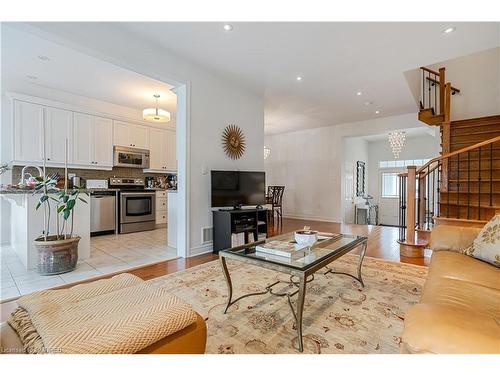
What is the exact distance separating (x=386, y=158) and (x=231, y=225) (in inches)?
309

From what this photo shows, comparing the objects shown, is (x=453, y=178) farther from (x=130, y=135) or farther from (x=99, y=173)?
(x=99, y=173)

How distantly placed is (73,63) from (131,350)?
402cm

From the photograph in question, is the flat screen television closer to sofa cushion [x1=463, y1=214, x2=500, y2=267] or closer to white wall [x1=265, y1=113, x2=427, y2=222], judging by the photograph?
sofa cushion [x1=463, y1=214, x2=500, y2=267]

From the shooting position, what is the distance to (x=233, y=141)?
13.4 ft

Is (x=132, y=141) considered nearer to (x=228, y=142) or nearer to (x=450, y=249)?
(x=228, y=142)

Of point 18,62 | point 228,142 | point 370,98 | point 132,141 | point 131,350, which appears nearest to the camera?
point 131,350

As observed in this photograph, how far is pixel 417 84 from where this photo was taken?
16.3 feet

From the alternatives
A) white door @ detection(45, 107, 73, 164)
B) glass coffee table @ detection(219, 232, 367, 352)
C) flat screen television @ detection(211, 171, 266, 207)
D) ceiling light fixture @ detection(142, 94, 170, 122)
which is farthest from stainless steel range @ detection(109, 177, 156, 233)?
glass coffee table @ detection(219, 232, 367, 352)

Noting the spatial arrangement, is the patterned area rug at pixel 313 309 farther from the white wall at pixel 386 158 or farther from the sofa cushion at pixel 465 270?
the white wall at pixel 386 158

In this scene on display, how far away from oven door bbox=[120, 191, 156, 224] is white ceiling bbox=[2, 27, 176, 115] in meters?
1.95

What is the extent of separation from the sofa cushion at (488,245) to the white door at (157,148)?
578 cm

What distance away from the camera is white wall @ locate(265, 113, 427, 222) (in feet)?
21.7

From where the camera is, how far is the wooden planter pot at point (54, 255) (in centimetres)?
259

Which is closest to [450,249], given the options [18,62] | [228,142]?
[228,142]
